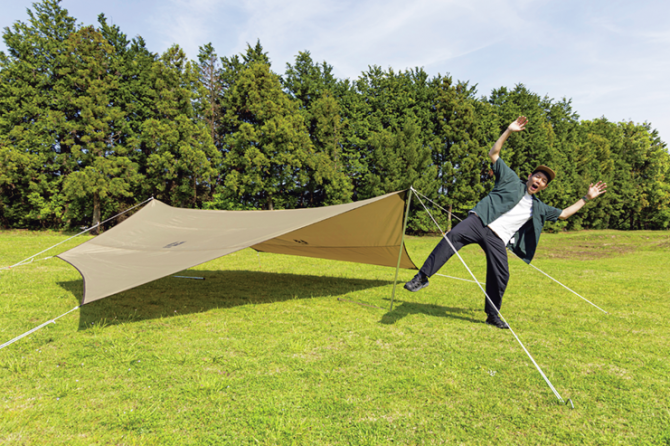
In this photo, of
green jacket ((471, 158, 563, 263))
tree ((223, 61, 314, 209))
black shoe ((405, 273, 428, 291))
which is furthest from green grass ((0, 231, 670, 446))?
tree ((223, 61, 314, 209))

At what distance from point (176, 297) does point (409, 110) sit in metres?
18.2

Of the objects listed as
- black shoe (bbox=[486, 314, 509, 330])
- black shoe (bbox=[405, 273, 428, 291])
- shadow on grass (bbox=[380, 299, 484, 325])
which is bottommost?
shadow on grass (bbox=[380, 299, 484, 325])

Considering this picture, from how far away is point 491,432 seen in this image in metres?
2.02

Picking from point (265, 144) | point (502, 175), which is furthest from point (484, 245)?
point (265, 144)

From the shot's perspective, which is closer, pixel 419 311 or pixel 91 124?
pixel 419 311

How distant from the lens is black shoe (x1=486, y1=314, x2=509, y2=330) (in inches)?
151

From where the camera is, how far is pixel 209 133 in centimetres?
1702

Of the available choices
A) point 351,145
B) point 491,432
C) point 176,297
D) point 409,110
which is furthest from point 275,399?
point 409,110

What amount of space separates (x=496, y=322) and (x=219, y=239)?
9.86 feet

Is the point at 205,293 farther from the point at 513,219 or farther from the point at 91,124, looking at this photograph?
the point at 91,124

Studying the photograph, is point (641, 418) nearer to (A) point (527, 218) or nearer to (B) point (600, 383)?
(B) point (600, 383)

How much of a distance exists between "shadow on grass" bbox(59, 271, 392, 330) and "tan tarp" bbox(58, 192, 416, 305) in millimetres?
578

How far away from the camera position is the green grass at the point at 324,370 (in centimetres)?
202

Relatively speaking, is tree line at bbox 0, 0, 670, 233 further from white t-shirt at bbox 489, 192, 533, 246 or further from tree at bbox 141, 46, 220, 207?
white t-shirt at bbox 489, 192, 533, 246
